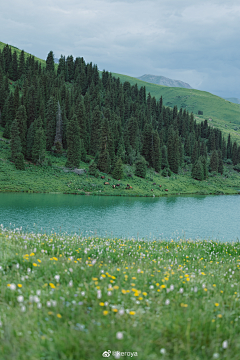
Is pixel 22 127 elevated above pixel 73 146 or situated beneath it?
elevated above

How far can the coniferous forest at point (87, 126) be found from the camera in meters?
84.1

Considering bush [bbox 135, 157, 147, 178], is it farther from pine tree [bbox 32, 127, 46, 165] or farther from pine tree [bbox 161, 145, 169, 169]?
pine tree [bbox 32, 127, 46, 165]

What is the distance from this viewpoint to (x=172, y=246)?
14820 mm

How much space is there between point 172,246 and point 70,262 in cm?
863

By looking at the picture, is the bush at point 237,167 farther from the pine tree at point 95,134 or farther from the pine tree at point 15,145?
the pine tree at point 15,145

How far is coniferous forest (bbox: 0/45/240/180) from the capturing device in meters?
84.1

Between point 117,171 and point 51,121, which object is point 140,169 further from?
point 51,121

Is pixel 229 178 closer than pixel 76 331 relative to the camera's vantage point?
No

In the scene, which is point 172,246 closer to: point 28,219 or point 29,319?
point 29,319

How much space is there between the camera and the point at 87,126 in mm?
107312

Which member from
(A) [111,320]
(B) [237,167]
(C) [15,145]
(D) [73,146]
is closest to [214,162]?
(B) [237,167]

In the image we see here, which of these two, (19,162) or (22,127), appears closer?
(19,162)

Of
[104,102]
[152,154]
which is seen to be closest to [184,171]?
[152,154]

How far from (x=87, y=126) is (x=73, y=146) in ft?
81.5
